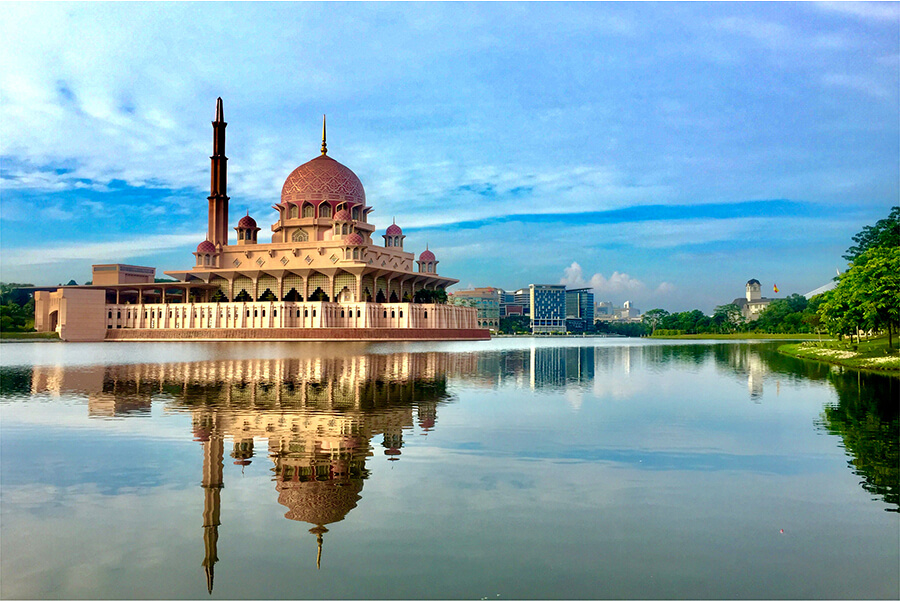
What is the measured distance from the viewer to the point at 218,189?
265ft

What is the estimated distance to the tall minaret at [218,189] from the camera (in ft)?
261

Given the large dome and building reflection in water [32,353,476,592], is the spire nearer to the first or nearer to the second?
building reflection in water [32,353,476,592]

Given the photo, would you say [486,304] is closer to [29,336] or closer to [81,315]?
[29,336]

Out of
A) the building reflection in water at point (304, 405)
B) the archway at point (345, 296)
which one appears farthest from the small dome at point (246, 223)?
the building reflection in water at point (304, 405)

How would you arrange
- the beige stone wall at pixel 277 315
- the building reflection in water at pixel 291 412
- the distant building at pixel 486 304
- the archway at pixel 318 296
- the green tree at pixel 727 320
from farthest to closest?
the distant building at pixel 486 304 < the green tree at pixel 727 320 < the archway at pixel 318 296 < the beige stone wall at pixel 277 315 < the building reflection in water at pixel 291 412

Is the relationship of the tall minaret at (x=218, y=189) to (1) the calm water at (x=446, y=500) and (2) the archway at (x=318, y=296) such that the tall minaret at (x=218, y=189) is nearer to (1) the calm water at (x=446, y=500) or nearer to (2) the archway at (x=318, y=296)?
(2) the archway at (x=318, y=296)

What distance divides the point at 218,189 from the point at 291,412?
72031 mm

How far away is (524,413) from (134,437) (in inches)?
284

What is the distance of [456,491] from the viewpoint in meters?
7.88

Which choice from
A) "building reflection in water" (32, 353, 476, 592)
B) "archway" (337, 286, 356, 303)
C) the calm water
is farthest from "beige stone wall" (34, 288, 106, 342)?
the calm water

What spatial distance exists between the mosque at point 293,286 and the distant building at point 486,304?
8282 centimetres

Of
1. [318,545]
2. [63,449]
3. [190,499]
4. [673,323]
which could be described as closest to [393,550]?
[318,545]

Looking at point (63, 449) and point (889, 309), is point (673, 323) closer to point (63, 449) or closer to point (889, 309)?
point (889, 309)

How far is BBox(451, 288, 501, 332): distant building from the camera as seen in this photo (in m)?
171
